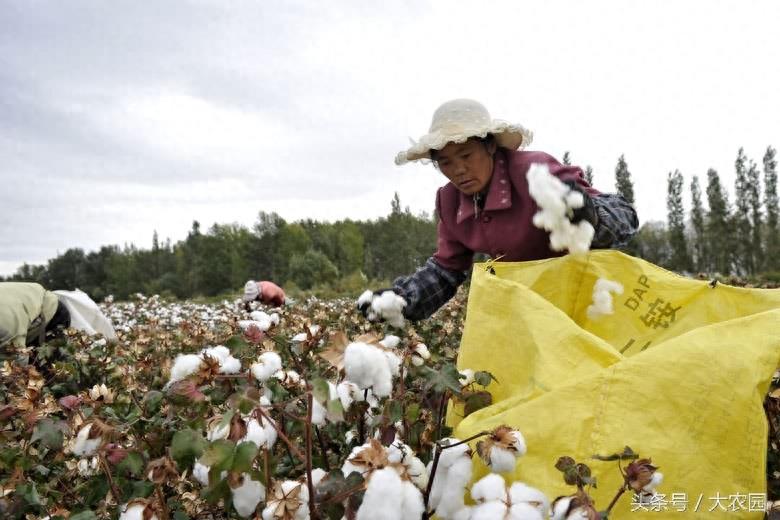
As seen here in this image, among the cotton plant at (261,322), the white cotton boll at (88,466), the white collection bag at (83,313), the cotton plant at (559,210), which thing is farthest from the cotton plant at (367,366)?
the white collection bag at (83,313)

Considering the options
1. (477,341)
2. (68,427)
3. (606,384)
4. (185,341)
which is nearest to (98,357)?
(185,341)

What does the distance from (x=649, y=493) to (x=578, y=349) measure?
13.9 inches

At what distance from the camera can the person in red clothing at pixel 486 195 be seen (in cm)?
209

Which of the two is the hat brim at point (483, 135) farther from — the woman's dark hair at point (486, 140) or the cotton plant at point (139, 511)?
the cotton plant at point (139, 511)

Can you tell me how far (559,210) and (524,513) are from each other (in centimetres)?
104

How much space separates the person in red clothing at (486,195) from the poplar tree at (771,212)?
3855cm

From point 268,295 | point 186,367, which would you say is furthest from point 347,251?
point 186,367

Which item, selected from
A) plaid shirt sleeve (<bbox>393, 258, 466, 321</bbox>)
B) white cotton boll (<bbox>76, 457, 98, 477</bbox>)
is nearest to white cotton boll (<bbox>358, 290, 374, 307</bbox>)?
plaid shirt sleeve (<bbox>393, 258, 466, 321</bbox>)

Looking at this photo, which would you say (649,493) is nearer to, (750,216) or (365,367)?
(365,367)

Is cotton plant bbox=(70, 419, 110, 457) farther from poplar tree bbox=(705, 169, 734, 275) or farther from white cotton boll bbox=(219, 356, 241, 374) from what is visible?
poplar tree bbox=(705, 169, 734, 275)

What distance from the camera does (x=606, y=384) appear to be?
1.05 metres

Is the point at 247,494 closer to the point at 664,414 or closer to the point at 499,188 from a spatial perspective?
the point at 664,414

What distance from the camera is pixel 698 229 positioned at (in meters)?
43.0

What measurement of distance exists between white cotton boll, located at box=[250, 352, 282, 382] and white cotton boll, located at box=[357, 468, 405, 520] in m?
0.42
